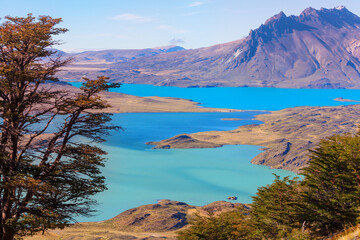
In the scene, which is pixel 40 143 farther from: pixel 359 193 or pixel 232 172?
pixel 232 172

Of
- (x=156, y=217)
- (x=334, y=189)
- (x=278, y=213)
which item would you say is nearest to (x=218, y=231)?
(x=278, y=213)

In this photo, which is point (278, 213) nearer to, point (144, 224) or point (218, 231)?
point (218, 231)

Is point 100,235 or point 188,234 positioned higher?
point 188,234

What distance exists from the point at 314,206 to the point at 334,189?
2.51 meters

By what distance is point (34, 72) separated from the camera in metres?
23.2

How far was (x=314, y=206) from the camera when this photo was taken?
30922 millimetres

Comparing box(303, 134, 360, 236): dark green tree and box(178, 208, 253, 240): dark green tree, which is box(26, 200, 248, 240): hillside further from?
box(303, 134, 360, 236): dark green tree

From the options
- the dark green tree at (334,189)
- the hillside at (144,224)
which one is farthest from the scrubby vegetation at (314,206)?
the hillside at (144,224)

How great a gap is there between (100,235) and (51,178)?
204ft

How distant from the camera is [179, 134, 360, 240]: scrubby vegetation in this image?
2947cm

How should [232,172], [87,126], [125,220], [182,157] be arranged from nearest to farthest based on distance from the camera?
[87,126], [125,220], [232,172], [182,157]

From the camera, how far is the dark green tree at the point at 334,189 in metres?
29.2

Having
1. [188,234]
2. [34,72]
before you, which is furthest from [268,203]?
[34,72]

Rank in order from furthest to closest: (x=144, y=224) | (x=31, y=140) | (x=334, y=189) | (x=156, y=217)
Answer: (x=156, y=217) < (x=144, y=224) < (x=334, y=189) < (x=31, y=140)
